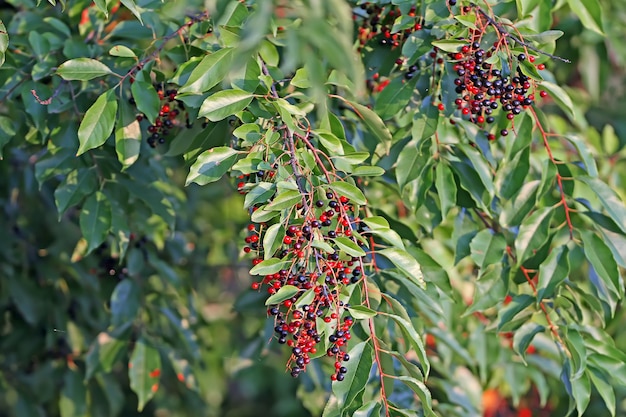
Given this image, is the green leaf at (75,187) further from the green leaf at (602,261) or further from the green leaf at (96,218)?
the green leaf at (602,261)

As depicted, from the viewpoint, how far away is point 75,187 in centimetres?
162

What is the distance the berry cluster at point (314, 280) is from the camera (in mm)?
1199

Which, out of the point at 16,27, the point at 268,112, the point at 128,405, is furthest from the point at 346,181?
the point at 128,405

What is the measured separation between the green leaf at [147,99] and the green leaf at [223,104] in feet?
0.53

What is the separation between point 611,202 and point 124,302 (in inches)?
48.2

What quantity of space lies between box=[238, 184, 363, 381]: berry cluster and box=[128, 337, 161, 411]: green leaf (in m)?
0.83

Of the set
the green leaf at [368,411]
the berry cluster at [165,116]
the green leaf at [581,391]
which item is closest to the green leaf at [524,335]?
the green leaf at [581,391]

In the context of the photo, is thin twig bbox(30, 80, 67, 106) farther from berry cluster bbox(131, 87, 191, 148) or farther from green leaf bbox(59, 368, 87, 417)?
green leaf bbox(59, 368, 87, 417)

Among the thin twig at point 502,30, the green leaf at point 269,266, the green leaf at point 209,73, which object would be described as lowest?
the green leaf at point 269,266

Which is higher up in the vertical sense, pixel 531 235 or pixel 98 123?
pixel 98 123

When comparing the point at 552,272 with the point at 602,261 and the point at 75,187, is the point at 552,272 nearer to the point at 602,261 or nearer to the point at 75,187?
the point at 602,261

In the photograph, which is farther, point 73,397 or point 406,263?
point 73,397

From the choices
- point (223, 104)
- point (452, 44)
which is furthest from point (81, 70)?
point (452, 44)

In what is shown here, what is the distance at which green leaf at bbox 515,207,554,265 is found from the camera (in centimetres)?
156
